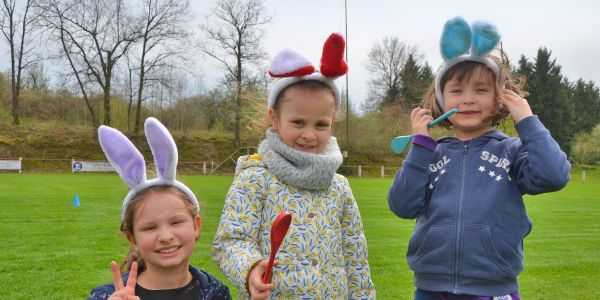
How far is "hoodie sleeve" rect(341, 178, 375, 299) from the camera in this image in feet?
7.18

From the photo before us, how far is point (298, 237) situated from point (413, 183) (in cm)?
47

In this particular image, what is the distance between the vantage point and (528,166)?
2043 mm

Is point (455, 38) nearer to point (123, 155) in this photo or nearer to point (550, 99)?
point (123, 155)

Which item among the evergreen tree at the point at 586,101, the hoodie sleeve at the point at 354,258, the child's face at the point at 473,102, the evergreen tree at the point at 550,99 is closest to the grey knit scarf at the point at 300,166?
the hoodie sleeve at the point at 354,258

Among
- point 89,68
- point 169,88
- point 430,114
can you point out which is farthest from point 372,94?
point 430,114

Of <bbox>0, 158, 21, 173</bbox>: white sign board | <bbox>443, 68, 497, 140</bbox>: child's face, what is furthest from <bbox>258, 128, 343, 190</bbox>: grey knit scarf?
<bbox>0, 158, 21, 173</bbox>: white sign board

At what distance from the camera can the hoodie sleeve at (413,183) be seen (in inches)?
84.5

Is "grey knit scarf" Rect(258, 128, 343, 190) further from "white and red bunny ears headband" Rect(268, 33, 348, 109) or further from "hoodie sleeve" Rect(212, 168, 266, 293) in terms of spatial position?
"white and red bunny ears headband" Rect(268, 33, 348, 109)

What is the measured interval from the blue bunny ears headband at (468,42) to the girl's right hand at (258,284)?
1094mm

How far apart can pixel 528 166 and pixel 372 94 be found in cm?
4293

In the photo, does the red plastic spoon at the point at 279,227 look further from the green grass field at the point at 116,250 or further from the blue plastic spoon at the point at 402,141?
the green grass field at the point at 116,250

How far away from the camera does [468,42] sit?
2.23 m

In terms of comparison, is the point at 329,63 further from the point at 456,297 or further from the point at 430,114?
the point at 456,297

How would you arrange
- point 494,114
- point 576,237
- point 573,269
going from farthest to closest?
point 576,237, point 573,269, point 494,114
